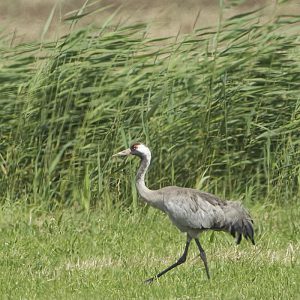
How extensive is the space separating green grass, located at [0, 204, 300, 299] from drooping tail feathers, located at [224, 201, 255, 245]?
0.23 m

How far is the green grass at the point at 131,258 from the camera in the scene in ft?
26.6

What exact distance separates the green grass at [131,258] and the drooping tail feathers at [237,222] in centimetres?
23

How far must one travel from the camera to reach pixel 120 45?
11453 millimetres

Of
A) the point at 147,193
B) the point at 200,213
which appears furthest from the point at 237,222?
the point at 147,193

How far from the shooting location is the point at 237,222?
28.7 feet

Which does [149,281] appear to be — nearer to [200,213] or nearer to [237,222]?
[200,213]

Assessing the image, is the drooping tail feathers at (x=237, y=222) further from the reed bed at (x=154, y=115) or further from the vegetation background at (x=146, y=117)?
the reed bed at (x=154, y=115)

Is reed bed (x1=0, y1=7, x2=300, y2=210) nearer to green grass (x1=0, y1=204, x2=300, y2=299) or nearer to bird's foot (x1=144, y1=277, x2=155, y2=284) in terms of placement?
green grass (x1=0, y1=204, x2=300, y2=299)

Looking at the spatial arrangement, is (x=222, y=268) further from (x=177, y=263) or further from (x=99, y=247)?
(x=99, y=247)

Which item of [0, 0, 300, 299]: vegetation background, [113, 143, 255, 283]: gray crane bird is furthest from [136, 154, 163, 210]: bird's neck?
[0, 0, 300, 299]: vegetation background

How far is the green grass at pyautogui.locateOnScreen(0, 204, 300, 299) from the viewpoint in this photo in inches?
319

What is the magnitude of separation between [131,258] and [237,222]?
911 mm

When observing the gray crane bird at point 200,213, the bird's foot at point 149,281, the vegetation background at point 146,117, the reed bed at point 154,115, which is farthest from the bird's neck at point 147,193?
the reed bed at point 154,115

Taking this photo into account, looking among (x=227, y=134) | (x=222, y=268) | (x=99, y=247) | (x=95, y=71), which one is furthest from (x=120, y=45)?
(x=222, y=268)
